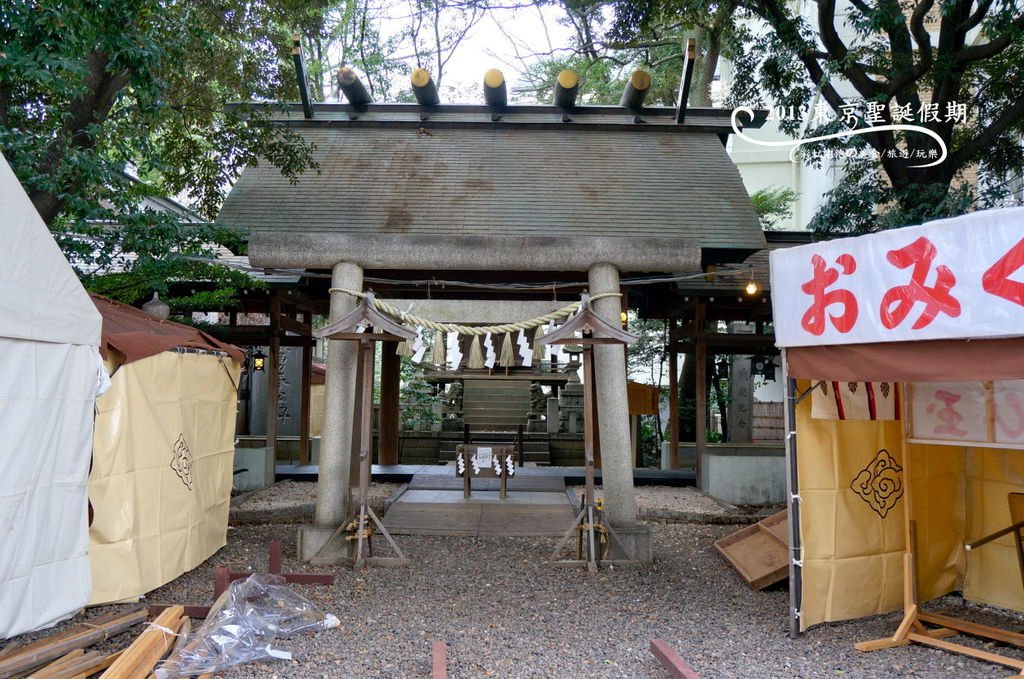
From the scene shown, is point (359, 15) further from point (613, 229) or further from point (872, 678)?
point (872, 678)

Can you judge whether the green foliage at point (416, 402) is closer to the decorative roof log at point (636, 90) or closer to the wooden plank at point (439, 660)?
the decorative roof log at point (636, 90)

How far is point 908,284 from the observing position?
4340 millimetres

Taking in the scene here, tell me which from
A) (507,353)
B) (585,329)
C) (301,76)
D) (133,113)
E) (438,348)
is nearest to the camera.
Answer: (585,329)

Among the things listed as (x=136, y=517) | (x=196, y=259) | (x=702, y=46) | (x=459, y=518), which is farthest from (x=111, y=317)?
(x=702, y=46)

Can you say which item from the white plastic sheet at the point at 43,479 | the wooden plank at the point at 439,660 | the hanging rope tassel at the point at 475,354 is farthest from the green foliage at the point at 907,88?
the white plastic sheet at the point at 43,479

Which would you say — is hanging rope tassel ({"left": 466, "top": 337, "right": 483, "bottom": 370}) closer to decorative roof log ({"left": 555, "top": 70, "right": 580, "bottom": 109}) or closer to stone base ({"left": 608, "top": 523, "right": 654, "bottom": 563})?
stone base ({"left": 608, "top": 523, "right": 654, "bottom": 563})

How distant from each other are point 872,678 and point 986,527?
85.4 inches

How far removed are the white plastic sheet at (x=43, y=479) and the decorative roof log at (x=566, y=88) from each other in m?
9.94

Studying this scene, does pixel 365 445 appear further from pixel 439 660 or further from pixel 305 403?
pixel 305 403

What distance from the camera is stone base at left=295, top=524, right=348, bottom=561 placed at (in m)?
7.20

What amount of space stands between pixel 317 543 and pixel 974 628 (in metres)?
5.72

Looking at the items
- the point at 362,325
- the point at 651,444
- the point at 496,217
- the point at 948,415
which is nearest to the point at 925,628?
the point at 948,415

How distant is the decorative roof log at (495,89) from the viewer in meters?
12.6

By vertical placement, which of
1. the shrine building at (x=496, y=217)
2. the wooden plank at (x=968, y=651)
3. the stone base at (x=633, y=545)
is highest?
the shrine building at (x=496, y=217)
